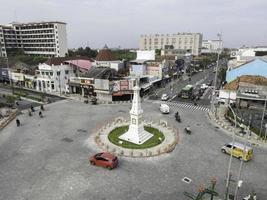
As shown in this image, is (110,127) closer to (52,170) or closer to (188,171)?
(52,170)

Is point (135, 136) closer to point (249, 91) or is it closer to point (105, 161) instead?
point (105, 161)

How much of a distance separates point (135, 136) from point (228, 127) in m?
16.2

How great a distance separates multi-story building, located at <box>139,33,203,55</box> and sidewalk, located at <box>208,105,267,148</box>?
119990mm

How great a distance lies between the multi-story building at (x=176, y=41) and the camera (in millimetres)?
160375

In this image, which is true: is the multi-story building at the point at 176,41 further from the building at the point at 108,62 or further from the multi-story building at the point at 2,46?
the multi-story building at the point at 2,46

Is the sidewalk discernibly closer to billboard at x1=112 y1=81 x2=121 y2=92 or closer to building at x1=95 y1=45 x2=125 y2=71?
billboard at x1=112 y1=81 x2=121 y2=92

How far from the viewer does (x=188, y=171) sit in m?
22.8

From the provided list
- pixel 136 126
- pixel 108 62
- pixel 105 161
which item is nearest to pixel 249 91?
pixel 136 126

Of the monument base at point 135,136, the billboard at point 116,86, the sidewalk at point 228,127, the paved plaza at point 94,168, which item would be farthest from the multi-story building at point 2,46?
the sidewalk at point 228,127

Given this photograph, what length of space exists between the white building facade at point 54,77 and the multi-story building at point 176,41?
112 meters

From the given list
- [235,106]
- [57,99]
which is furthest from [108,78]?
[235,106]

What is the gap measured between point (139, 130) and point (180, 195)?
12449mm

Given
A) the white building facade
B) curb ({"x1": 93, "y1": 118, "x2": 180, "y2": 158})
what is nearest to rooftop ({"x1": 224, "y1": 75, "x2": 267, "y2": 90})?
curb ({"x1": 93, "y1": 118, "x2": 180, "y2": 158})

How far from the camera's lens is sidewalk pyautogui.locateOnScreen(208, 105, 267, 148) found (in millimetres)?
30303
